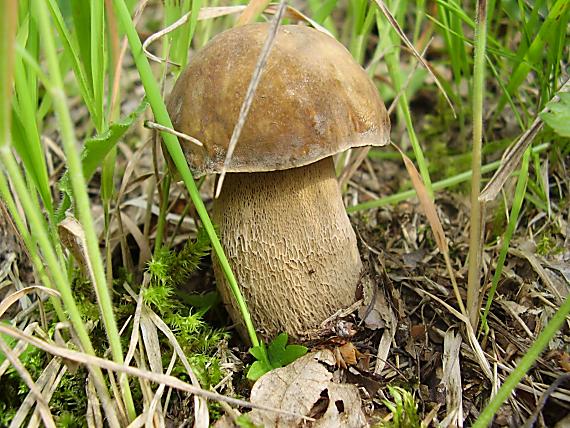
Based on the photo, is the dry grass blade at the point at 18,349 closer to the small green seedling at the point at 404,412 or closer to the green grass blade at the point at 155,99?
the green grass blade at the point at 155,99

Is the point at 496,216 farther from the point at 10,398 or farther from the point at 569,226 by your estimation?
the point at 10,398

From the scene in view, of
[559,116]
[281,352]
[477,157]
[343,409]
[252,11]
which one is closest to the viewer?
[559,116]

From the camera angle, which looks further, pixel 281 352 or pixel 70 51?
pixel 281 352

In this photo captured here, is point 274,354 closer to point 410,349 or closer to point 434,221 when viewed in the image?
point 410,349

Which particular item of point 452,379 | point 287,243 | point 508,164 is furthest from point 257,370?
point 508,164

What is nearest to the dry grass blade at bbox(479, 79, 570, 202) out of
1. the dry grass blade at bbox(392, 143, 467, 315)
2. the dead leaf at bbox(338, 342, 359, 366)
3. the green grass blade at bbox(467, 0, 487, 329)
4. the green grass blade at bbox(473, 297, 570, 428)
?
the green grass blade at bbox(467, 0, 487, 329)

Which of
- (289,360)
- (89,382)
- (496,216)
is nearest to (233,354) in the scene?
(289,360)

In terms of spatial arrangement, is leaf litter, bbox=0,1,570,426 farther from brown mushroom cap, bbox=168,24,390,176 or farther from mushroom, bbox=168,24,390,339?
brown mushroom cap, bbox=168,24,390,176
